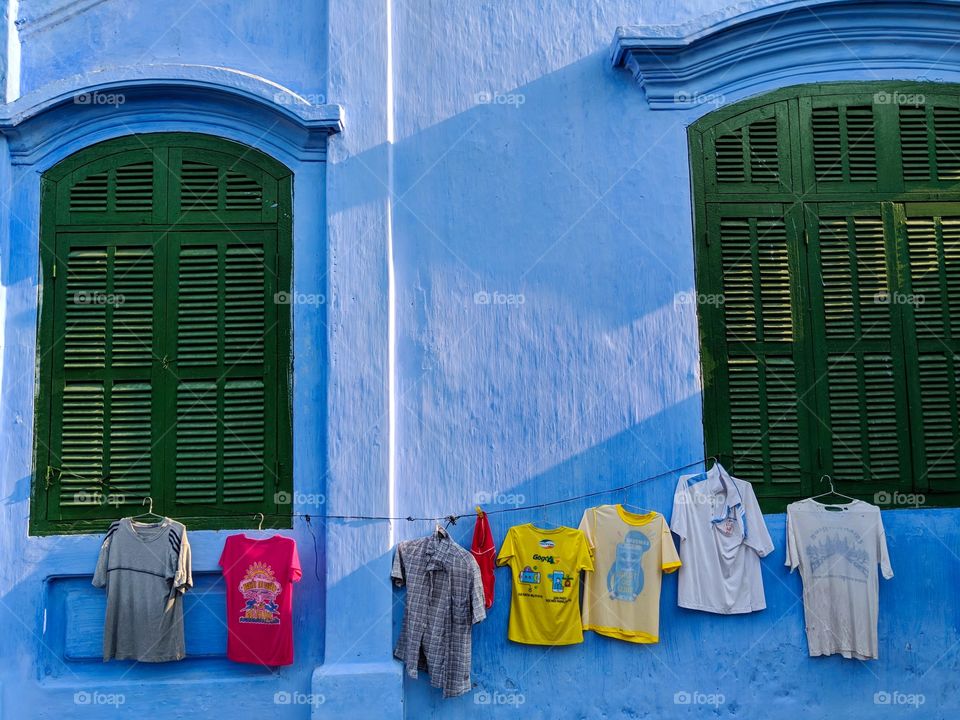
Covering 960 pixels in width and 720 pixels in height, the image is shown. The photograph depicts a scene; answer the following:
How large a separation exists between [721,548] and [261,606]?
3.00 metres

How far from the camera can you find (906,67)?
654 cm

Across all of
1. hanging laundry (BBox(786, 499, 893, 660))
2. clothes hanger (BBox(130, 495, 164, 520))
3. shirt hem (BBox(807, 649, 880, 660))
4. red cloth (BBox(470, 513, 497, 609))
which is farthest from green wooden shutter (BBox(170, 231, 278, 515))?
shirt hem (BBox(807, 649, 880, 660))

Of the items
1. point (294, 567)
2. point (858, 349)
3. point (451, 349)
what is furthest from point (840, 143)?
point (294, 567)

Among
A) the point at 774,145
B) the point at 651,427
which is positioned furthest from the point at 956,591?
the point at 774,145

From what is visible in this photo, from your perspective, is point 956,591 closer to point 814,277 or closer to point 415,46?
point 814,277

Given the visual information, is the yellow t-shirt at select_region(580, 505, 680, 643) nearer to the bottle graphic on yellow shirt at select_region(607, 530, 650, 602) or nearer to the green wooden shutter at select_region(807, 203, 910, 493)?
the bottle graphic on yellow shirt at select_region(607, 530, 650, 602)

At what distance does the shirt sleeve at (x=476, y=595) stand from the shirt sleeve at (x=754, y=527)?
1763mm

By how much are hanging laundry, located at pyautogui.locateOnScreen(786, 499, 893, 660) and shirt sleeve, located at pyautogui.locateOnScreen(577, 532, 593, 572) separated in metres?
1.32

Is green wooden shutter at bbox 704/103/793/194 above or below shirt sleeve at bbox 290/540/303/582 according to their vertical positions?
above

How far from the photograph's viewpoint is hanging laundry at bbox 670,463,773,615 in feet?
19.6

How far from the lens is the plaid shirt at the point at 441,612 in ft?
18.9

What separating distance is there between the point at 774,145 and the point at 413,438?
3.27m

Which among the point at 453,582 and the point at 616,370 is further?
the point at 616,370

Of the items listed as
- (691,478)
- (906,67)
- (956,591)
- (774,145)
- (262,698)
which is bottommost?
(262,698)
